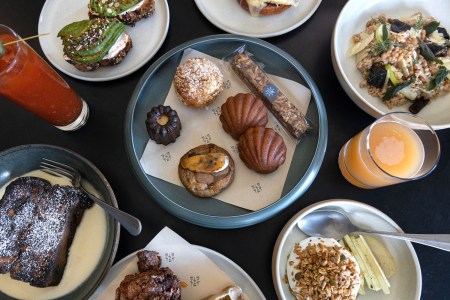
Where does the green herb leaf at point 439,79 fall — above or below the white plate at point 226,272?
above

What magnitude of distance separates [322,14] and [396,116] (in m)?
0.63

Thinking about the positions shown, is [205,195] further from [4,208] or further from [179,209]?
[4,208]

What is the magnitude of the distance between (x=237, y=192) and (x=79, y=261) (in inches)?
24.9

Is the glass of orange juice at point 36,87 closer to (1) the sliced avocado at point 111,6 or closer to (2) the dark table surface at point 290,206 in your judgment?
(2) the dark table surface at point 290,206

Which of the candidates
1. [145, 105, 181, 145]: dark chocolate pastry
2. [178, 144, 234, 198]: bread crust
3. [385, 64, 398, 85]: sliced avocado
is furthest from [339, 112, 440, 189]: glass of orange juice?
[145, 105, 181, 145]: dark chocolate pastry

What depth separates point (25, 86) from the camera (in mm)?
1300

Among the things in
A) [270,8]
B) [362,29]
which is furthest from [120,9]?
[362,29]

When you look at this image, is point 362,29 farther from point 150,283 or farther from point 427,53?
point 150,283

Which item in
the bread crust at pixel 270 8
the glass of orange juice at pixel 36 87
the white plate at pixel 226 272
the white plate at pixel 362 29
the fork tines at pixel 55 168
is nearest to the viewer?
the glass of orange juice at pixel 36 87

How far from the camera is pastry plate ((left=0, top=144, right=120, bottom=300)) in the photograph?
1.31 meters

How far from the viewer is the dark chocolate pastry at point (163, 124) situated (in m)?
1.47

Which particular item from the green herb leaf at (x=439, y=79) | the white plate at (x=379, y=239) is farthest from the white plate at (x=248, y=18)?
the white plate at (x=379, y=239)

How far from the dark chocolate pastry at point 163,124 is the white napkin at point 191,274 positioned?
1.38 feet

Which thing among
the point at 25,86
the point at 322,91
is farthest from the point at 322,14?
the point at 25,86
